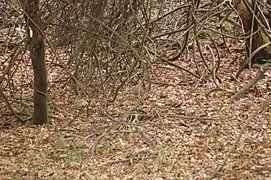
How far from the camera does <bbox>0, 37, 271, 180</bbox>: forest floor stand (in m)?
5.00

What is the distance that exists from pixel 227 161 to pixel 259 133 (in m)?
0.79

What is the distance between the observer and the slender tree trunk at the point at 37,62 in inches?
218

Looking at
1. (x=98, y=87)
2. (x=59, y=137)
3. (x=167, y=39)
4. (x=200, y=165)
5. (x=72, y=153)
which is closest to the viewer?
(x=200, y=165)

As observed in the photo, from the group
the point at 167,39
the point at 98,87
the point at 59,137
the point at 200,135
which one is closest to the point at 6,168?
the point at 59,137

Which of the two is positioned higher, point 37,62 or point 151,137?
point 37,62

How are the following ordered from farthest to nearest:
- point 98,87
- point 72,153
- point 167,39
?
1. point 167,39
2. point 98,87
3. point 72,153

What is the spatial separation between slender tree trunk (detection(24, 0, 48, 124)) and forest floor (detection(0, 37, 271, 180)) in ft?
0.61

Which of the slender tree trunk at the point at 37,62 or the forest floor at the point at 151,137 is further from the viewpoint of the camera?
the slender tree trunk at the point at 37,62

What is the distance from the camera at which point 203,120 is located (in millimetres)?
6102

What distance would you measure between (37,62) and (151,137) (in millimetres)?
1455

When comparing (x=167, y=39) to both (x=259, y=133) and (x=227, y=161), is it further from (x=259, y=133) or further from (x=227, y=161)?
(x=227, y=161)

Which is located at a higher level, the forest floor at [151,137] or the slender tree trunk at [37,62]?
the slender tree trunk at [37,62]

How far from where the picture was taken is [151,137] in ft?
18.8

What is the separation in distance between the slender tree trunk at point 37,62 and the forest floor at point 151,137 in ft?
0.61
